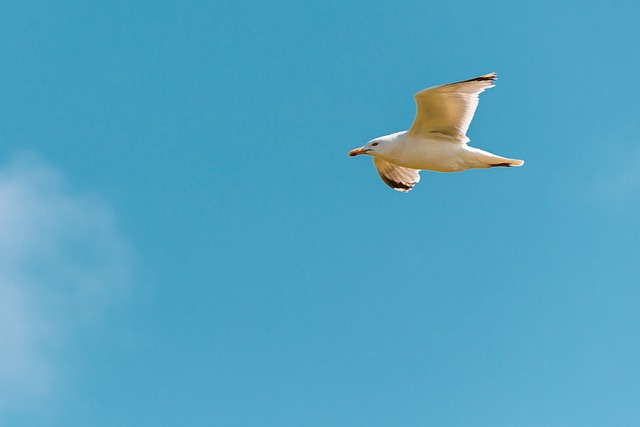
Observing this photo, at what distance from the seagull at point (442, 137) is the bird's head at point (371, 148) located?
0.05 ft

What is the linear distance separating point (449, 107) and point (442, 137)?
0.56 metres

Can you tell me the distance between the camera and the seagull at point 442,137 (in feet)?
47.1

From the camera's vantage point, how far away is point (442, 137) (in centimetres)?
1498

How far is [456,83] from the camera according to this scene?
14.2m

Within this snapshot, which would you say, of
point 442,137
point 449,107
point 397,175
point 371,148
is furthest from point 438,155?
point 397,175

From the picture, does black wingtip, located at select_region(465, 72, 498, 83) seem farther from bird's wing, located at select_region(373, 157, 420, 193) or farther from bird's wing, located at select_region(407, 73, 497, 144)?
bird's wing, located at select_region(373, 157, 420, 193)

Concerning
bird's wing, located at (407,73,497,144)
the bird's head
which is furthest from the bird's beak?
bird's wing, located at (407,73,497,144)

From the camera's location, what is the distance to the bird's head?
604 inches

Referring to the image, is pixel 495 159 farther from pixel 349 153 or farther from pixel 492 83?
pixel 349 153

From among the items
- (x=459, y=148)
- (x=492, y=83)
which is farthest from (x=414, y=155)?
(x=492, y=83)

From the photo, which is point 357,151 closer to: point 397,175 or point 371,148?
point 371,148

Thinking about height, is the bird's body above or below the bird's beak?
below

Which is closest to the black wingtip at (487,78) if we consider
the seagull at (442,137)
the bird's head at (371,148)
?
the seagull at (442,137)

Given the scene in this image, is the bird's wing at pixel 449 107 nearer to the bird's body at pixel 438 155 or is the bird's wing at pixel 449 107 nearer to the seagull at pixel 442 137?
the seagull at pixel 442 137
